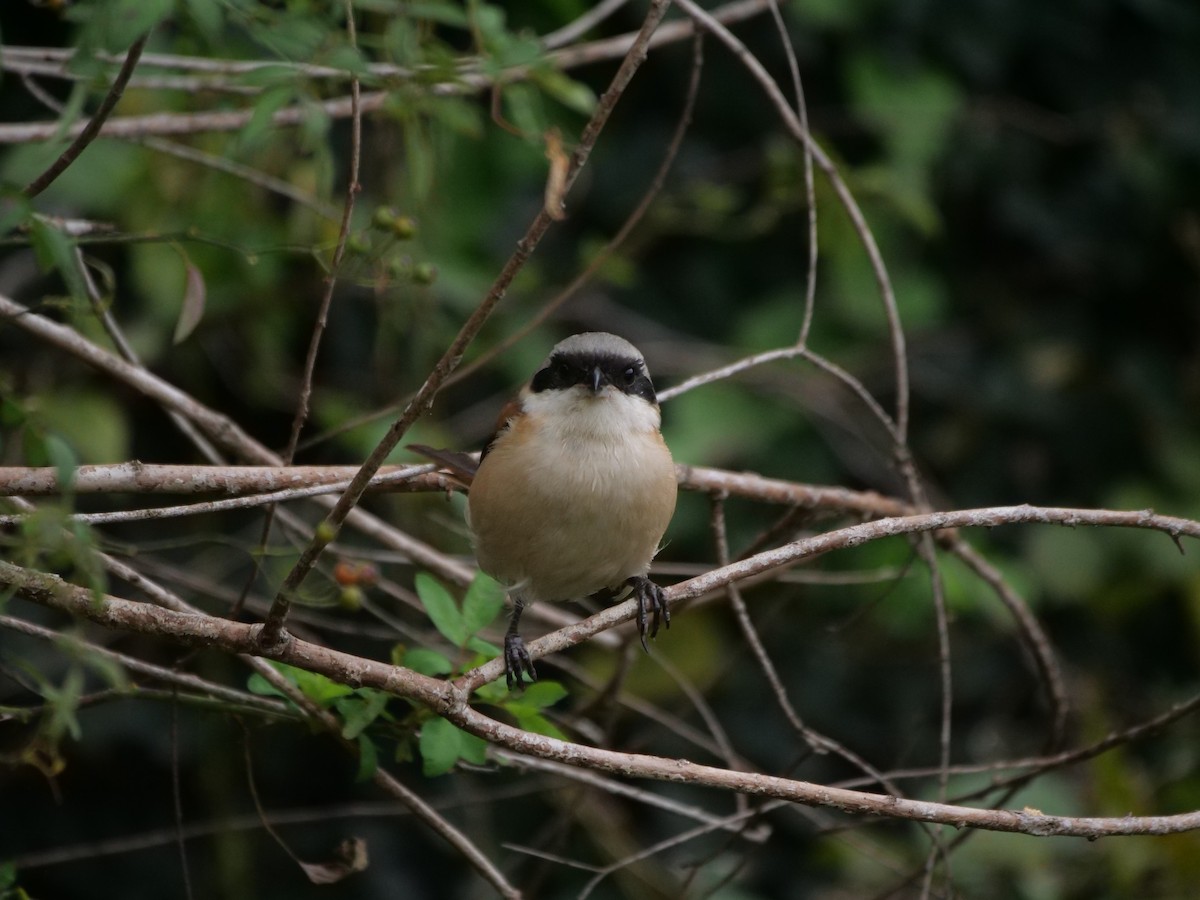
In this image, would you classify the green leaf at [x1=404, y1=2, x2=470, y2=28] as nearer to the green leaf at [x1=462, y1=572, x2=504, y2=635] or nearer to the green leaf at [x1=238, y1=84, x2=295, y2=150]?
the green leaf at [x1=238, y1=84, x2=295, y2=150]

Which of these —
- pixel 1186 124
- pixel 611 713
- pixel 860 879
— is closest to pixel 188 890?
pixel 611 713

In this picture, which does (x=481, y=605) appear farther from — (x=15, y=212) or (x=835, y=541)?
(x=15, y=212)

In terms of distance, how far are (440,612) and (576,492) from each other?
0.52m

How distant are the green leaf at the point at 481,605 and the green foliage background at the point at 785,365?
137 cm

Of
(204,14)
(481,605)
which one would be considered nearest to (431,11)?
(204,14)

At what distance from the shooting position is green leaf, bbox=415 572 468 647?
2.69m

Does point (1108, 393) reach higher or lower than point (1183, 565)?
higher

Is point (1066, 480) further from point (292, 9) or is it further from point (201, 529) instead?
point (292, 9)

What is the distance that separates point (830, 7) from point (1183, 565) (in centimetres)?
261

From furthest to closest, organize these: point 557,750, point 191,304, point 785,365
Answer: point 785,365
point 191,304
point 557,750

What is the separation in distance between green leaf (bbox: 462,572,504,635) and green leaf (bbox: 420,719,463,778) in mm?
258

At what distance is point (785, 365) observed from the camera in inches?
207

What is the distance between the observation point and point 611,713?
334cm

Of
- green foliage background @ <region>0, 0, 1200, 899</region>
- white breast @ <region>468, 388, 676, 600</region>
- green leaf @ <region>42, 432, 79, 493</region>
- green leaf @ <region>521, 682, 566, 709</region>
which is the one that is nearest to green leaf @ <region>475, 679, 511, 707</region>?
green leaf @ <region>521, 682, 566, 709</region>
